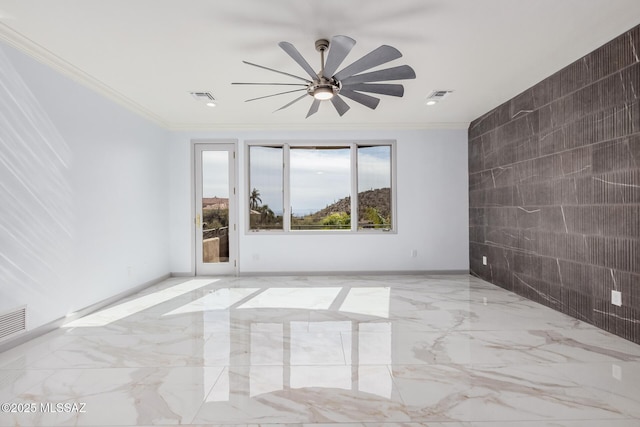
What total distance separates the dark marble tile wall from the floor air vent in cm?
499

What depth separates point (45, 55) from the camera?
2.87 m

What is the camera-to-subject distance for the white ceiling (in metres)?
2.29

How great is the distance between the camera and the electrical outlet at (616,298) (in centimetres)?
270

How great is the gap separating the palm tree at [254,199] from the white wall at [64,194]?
5.22 feet

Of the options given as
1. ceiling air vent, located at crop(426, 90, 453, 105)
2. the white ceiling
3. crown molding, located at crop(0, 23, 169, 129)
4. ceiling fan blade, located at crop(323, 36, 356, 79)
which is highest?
ceiling air vent, located at crop(426, 90, 453, 105)

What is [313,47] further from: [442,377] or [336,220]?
[336,220]

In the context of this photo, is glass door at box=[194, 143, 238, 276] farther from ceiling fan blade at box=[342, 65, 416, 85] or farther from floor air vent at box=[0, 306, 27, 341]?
ceiling fan blade at box=[342, 65, 416, 85]

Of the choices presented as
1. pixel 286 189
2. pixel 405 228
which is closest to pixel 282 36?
pixel 286 189

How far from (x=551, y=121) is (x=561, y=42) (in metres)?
0.94

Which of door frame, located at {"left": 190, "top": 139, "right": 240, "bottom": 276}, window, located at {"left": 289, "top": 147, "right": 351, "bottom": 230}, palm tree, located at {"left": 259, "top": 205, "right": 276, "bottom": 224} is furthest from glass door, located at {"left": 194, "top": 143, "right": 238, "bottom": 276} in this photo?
window, located at {"left": 289, "top": 147, "right": 351, "bottom": 230}

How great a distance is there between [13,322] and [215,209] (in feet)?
10.1

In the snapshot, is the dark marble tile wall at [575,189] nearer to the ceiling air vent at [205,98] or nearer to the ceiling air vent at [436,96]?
the ceiling air vent at [436,96]

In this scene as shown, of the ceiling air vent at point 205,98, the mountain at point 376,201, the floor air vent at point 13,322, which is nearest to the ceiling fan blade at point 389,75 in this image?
the ceiling air vent at point 205,98

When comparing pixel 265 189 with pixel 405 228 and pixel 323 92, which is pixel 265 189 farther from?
pixel 323 92
